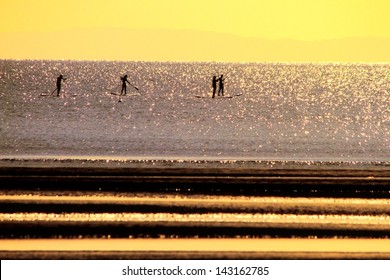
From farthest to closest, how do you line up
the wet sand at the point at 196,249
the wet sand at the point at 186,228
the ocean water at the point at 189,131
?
1. the ocean water at the point at 189,131
2. the wet sand at the point at 186,228
3. the wet sand at the point at 196,249

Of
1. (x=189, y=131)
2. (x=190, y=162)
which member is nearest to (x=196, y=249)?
(x=190, y=162)

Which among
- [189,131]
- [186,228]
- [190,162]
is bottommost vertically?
[186,228]

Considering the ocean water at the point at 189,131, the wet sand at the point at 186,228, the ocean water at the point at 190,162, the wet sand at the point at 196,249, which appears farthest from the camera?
the ocean water at the point at 189,131

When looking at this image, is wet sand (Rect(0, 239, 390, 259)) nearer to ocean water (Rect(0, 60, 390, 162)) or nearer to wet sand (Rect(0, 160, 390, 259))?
wet sand (Rect(0, 160, 390, 259))

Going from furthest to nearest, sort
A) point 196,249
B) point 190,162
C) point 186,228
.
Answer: point 190,162 → point 186,228 → point 196,249

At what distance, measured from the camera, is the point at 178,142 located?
132ft

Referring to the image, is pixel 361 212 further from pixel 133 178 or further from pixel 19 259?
pixel 19 259

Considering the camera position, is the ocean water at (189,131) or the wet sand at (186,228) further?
the ocean water at (189,131)

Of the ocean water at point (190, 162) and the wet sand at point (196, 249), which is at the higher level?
the ocean water at point (190, 162)

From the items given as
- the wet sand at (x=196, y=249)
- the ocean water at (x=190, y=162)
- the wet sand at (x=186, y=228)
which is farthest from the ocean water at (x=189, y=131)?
the wet sand at (x=196, y=249)

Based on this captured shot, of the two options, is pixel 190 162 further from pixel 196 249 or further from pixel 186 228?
pixel 196 249

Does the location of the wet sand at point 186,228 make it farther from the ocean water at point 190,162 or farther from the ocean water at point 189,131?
the ocean water at point 189,131

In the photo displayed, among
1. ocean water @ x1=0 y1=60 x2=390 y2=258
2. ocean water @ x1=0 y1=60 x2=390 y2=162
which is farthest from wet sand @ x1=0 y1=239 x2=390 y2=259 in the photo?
ocean water @ x1=0 y1=60 x2=390 y2=162

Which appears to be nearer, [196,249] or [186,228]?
[196,249]
